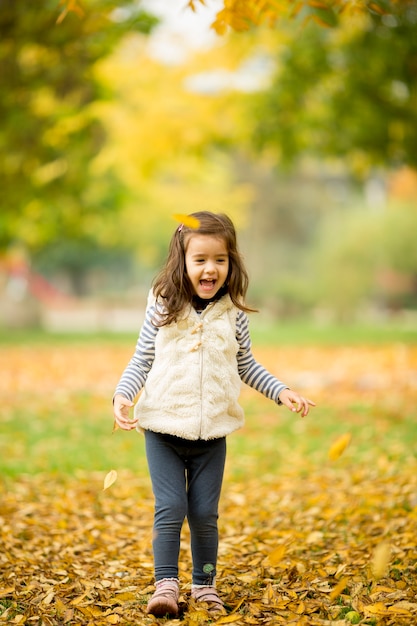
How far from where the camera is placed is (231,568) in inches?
142

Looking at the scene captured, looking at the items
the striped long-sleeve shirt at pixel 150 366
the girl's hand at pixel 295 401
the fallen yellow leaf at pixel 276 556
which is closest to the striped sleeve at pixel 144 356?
the striped long-sleeve shirt at pixel 150 366

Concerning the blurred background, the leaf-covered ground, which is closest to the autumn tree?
the blurred background

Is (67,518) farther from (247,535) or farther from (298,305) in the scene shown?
(298,305)

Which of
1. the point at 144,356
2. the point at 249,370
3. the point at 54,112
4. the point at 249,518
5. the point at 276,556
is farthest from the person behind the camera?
the point at 54,112

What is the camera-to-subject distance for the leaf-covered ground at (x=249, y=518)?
304 centimetres

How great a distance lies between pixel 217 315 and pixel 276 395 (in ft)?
1.31

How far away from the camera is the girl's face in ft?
10.1

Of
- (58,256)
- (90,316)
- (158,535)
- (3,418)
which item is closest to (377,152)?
(3,418)

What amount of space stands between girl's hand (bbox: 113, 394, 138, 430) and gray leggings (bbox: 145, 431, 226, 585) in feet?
0.58

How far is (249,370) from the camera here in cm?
325

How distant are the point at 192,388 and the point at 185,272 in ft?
1.56

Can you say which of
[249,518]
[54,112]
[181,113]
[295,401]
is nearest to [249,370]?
[295,401]

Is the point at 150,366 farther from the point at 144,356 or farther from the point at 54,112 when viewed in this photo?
the point at 54,112

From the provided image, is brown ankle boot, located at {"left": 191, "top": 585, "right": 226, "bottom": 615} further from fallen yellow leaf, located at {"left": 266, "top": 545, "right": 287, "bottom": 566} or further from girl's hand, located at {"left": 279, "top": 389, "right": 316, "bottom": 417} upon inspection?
girl's hand, located at {"left": 279, "top": 389, "right": 316, "bottom": 417}
